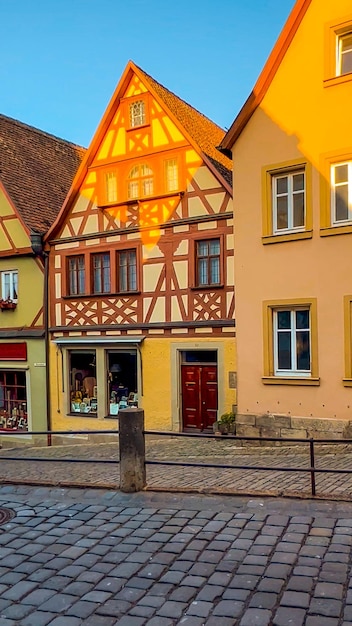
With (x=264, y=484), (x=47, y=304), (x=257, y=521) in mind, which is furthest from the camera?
(x=47, y=304)

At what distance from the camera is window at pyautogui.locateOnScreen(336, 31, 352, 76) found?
12.7m

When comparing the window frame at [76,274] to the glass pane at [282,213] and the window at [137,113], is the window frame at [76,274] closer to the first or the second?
the window at [137,113]

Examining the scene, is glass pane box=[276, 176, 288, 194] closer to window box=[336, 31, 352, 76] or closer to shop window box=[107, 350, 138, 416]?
window box=[336, 31, 352, 76]

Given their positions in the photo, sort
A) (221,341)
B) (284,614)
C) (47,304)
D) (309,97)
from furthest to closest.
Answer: (47,304) → (221,341) → (309,97) → (284,614)

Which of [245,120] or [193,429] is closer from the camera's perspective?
[245,120]

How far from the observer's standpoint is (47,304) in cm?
1791

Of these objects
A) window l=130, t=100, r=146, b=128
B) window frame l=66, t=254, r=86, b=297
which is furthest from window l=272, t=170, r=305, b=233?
window frame l=66, t=254, r=86, b=297

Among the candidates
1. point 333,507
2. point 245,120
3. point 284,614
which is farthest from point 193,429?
point 284,614

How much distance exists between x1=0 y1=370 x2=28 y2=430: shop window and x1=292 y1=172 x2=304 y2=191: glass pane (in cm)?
1078

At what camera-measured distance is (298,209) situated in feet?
43.5

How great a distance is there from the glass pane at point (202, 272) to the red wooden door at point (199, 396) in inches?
92.0

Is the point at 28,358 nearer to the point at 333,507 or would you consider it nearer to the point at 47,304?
the point at 47,304

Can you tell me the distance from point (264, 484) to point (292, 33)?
10492 millimetres

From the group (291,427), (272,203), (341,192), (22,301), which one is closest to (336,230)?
(341,192)
